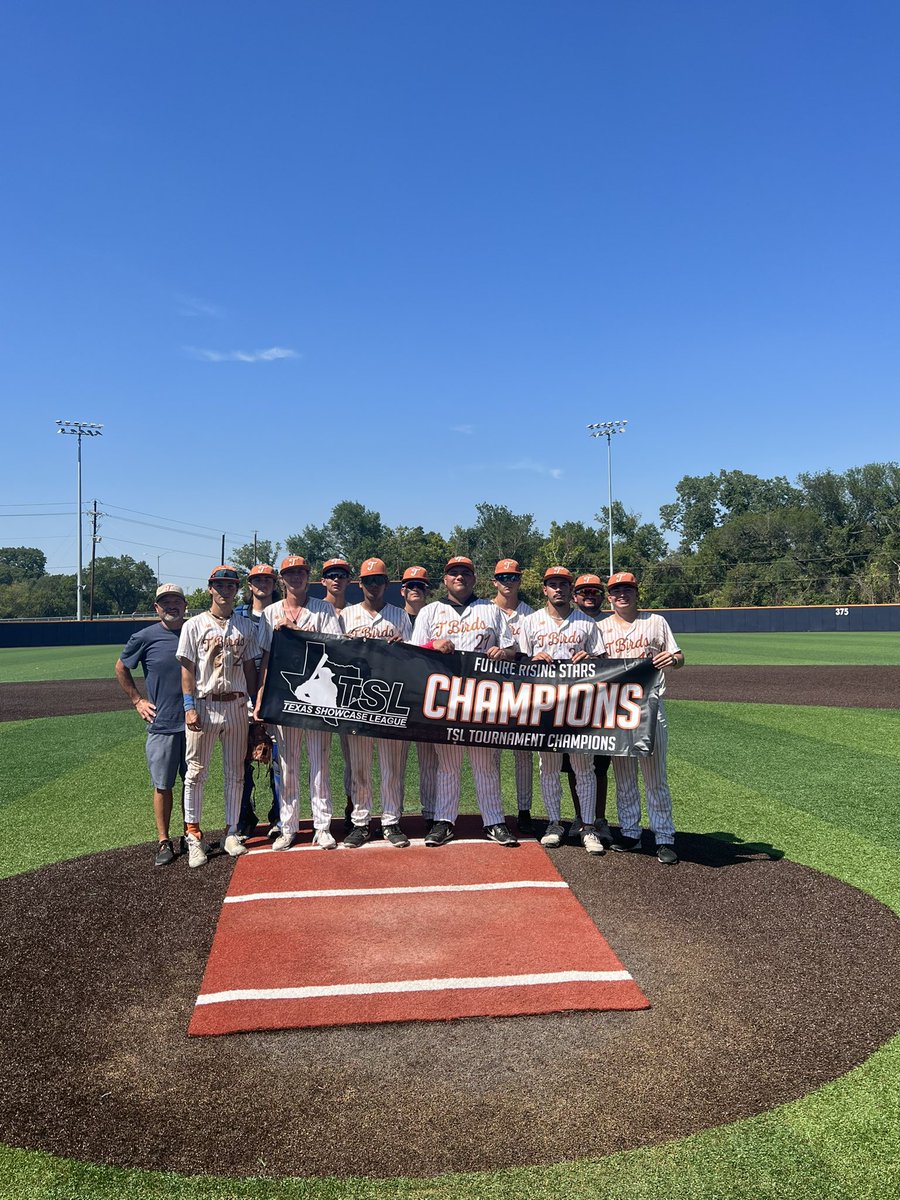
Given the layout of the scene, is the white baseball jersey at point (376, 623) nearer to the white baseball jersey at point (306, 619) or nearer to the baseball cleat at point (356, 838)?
the white baseball jersey at point (306, 619)

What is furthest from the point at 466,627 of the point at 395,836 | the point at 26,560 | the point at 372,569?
the point at 26,560

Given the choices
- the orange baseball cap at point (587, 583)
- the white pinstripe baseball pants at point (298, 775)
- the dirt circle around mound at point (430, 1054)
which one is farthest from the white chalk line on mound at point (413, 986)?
the orange baseball cap at point (587, 583)

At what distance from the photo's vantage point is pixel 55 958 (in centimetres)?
466

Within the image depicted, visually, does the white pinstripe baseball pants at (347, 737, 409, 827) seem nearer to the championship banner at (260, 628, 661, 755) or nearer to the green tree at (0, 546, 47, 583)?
the championship banner at (260, 628, 661, 755)

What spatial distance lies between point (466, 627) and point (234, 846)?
99.8 inches

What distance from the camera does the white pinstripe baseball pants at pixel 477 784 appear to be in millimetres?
6746

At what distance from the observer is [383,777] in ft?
22.5

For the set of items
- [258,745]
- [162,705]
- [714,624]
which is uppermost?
[162,705]

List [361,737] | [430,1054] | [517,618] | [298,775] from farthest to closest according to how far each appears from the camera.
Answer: [517,618], [361,737], [298,775], [430,1054]

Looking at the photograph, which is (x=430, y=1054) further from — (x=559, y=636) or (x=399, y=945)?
(x=559, y=636)

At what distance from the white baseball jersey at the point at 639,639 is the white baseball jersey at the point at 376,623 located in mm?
1720

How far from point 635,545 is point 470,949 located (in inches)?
3388

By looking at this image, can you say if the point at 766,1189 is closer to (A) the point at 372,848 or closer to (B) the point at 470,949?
(B) the point at 470,949

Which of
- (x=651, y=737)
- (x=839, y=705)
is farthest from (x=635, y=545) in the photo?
(x=651, y=737)
